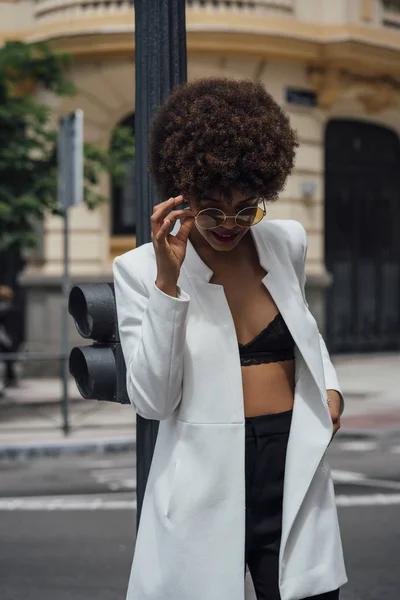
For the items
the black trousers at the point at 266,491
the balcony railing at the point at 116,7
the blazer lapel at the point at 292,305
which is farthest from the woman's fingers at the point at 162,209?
the balcony railing at the point at 116,7

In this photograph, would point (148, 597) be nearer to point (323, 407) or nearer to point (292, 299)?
point (323, 407)

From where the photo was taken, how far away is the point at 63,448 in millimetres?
10758

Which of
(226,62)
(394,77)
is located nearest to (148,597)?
(226,62)

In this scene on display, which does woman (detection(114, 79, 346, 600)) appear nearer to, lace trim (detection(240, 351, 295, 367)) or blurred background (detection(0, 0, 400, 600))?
lace trim (detection(240, 351, 295, 367))

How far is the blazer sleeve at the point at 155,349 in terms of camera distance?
269cm

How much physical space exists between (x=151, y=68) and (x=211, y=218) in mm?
1090

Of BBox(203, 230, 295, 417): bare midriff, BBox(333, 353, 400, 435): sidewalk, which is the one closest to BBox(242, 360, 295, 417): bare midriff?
BBox(203, 230, 295, 417): bare midriff

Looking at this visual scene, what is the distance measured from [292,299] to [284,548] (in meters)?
0.62

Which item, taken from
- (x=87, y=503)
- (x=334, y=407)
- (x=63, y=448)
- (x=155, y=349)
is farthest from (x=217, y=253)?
(x=63, y=448)

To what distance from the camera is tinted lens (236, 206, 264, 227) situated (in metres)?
2.84

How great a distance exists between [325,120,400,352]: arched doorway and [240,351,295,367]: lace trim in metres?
17.0

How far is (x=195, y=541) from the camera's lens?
2.78 m

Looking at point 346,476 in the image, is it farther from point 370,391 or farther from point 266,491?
point 266,491

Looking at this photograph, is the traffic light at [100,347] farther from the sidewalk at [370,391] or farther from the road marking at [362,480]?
the sidewalk at [370,391]
